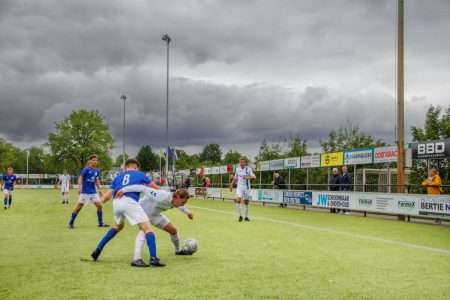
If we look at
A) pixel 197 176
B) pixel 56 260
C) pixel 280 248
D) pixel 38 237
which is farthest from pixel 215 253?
pixel 197 176

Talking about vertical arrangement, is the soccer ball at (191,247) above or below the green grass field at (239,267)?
above

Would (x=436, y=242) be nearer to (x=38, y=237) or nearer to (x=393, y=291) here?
(x=393, y=291)

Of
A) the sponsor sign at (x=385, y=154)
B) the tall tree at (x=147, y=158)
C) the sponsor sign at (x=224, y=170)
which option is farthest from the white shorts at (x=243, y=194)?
the tall tree at (x=147, y=158)

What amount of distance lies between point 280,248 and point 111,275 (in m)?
4.47

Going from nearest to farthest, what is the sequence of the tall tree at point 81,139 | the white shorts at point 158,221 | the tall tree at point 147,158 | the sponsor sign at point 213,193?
the white shorts at point 158,221
the sponsor sign at point 213,193
the tall tree at point 81,139
the tall tree at point 147,158

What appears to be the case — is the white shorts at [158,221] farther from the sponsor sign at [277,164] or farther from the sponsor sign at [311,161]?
the sponsor sign at [277,164]

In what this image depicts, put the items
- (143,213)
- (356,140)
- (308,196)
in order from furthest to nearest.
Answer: (356,140) < (308,196) < (143,213)

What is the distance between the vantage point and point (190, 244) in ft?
33.0

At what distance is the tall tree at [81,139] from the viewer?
101125mm

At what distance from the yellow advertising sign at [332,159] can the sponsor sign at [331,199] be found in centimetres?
152

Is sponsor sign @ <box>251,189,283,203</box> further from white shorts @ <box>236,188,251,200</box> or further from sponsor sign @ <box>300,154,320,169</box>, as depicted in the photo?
white shorts @ <box>236,188,251,200</box>

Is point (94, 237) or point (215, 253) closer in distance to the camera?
point (215, 253)

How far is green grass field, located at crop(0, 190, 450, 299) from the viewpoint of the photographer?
270 inches

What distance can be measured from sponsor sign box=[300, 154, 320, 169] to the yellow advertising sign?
52cm
